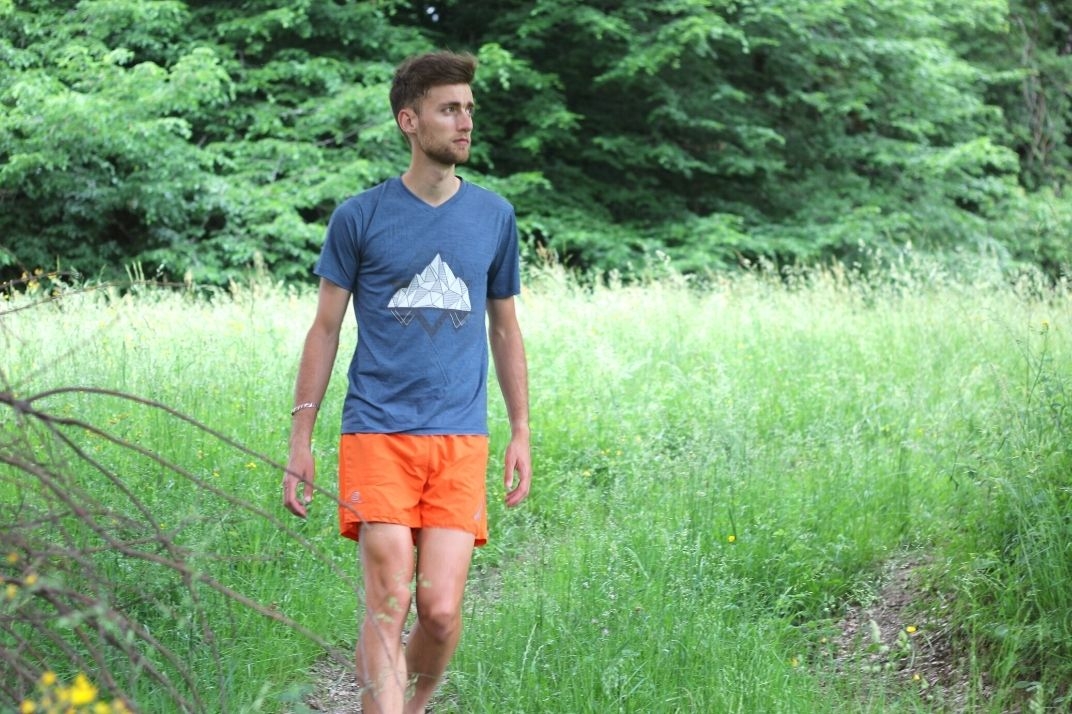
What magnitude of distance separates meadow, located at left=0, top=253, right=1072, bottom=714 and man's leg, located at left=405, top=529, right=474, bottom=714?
0.97 ft

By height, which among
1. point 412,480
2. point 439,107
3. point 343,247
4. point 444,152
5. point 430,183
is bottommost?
point 412,480

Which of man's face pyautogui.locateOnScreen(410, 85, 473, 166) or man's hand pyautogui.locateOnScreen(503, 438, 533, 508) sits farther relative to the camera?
man's hand pyautogui.locateOnScreen(503, 438, 533, 508)

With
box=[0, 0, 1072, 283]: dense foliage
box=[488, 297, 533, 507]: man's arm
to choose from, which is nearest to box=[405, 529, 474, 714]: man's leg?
box=[488, 297, 533, 507]: man's arm

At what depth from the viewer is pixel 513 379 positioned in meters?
4.20

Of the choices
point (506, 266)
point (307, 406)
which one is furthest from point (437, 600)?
point (506, 266)

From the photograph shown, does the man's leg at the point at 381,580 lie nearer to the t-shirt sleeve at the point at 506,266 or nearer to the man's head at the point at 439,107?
the t-shirt sleeve at the point at 506,266

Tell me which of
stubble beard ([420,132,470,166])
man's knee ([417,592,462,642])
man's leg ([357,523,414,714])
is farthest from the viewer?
stubble beard ([420,132,470,166])

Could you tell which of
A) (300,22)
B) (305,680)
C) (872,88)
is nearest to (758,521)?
(305,680)

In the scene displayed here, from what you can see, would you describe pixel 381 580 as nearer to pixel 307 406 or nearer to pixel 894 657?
pixel 307 406

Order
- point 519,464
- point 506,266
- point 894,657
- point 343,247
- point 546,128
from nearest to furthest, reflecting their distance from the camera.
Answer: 1. point 343,247
2. point 506,266
3. point 519,464
4. point 894,657
5. point 546,128

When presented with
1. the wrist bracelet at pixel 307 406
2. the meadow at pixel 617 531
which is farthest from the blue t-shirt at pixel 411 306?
the meadow at pixel 617 531

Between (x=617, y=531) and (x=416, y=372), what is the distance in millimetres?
2040

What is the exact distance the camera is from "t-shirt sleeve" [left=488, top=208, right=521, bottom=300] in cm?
403

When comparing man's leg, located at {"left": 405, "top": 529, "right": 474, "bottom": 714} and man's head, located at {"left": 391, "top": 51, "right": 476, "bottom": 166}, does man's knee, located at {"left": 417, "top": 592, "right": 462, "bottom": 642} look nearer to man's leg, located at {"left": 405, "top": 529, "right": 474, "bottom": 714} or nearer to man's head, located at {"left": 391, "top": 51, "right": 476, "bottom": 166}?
man's leg, located at {"left": 405, "top": 529, "right": 474, "bottom": 714}
